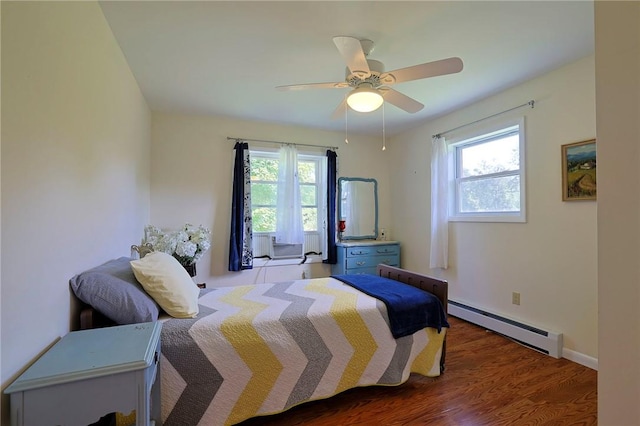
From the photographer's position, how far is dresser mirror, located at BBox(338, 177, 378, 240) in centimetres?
431

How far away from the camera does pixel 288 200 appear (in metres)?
3.87

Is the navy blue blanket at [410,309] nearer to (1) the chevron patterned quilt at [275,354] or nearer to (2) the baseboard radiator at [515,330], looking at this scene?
(1) the chevron patterned quilt at [275,354]

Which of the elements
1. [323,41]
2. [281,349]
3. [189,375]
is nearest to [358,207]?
[323,41]

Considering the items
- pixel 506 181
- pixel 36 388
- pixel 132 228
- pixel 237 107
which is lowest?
pixel 36 388

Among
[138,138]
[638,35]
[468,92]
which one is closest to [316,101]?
[468,92]

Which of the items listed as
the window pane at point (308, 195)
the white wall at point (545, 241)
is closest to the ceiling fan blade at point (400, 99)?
the white wall at point (545, 241)

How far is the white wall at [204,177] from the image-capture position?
3.45m

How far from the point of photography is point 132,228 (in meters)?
2.52

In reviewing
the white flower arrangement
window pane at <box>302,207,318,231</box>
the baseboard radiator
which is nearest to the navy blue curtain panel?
the white flower arrangement

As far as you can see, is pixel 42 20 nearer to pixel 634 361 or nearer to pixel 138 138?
pixel 138 138

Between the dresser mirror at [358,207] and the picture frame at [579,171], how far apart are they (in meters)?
2.42

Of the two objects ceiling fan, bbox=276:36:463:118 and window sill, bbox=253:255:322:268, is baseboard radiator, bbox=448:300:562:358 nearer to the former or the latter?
window sill, bbox=253:255:322:268

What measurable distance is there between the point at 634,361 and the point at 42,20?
212 cm

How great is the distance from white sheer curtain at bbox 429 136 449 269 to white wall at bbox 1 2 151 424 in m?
3.23
